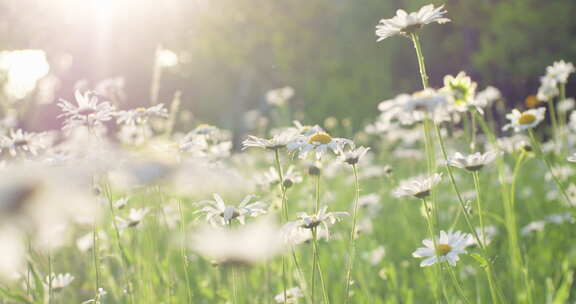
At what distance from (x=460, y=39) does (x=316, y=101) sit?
174 inches

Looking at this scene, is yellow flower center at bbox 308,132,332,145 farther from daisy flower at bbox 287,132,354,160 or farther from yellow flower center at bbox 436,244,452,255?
yellow flower center at bbox 436,244,452,255

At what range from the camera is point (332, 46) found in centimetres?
1700

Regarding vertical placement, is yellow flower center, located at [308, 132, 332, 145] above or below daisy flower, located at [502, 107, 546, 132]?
below

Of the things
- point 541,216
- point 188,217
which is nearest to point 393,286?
point 541,216

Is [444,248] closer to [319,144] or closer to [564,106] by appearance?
[319,144]

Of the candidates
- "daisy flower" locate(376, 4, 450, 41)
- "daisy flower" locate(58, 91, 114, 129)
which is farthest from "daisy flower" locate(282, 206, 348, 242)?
"daisy flower" locate(58, 91, 114, 129)

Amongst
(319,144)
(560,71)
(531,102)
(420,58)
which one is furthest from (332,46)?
(420,58)

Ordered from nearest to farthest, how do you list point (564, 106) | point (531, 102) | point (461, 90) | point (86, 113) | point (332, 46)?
point (461, 90) < point (86, 113) < point (564, 106) < point (531, 102) < point (332, 46)

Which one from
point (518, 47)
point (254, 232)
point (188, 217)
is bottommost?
point (254, 232)

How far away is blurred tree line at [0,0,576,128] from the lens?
12633 mm

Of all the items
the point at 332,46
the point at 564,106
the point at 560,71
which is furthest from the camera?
the point at 332,46

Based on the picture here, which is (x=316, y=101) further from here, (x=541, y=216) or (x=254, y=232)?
(x=254, y=232)

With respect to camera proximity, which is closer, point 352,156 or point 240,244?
point 240,244

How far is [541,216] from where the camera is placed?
3.77 m
